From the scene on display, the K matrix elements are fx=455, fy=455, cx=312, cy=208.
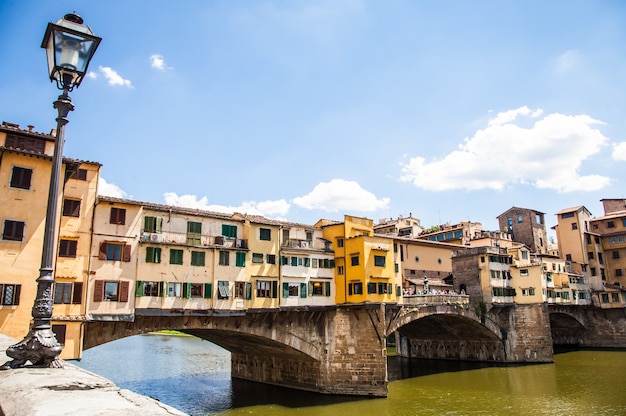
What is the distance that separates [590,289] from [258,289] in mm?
58545

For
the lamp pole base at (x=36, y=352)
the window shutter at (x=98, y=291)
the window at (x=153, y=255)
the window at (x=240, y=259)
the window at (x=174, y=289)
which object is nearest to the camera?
the lamp pole base at (x=36, y=352)

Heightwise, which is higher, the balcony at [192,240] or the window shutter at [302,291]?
the balcony at [192,240]

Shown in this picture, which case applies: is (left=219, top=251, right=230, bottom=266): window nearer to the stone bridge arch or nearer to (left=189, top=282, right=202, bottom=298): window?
(left=189, top=282, right=202, bottom=298): window

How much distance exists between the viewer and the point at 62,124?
8.09 m

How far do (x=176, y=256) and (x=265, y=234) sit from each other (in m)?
7.82

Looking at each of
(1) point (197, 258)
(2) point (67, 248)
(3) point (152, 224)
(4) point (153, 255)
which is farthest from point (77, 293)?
(1) point (197, 258)

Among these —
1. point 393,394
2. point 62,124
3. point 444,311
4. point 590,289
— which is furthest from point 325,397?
point 590,289

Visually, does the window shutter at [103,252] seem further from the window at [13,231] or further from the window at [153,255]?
the window at [13,231]

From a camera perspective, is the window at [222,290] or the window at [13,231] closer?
the window at [13,231]

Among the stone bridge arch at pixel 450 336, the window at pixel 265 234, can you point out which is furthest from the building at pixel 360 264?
the stone bridge arch at pixel 450 336

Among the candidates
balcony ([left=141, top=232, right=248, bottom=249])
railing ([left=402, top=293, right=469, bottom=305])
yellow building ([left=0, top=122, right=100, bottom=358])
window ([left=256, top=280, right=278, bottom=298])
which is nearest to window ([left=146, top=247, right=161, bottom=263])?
balcony ([left=141, top=232, right=248, bottom=249])

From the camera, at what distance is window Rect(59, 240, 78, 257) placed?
26.8 metres

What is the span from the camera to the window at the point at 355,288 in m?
39.1

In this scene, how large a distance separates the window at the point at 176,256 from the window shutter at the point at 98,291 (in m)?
5.03
